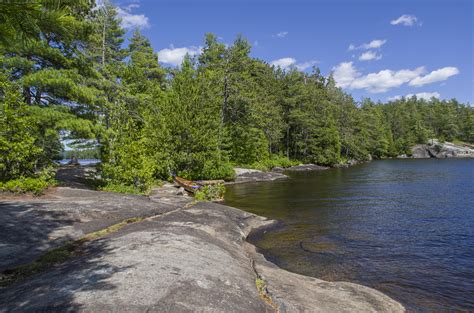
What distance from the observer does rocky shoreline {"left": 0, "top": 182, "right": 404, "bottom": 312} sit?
575 cm

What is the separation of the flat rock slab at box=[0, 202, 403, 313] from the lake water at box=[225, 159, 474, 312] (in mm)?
1670

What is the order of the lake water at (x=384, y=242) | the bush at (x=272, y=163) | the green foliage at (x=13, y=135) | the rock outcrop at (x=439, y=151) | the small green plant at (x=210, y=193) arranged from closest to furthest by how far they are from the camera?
the lake water at (x=384, y=242), the green foliage at (x=13, y=135), the small green plant at (x=210, y=193), the bush at (x=272, y=163), the rock outcrop at (x=439, y=151)

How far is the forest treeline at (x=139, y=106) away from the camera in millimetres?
15633

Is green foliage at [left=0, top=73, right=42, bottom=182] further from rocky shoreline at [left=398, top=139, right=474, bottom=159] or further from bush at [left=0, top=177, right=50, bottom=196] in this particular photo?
rocky shoreline at [left=398, top=139, right=474, bottom=159]

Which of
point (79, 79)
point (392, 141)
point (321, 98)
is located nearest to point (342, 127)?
point (321, 98)

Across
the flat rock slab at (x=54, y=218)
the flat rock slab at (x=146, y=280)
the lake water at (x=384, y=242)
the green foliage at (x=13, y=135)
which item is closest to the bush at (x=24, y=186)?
the flat rock slab at (x=54, y=218)

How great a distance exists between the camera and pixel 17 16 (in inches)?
148

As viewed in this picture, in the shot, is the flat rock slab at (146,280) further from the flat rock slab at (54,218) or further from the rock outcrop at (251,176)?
the rock outcrop at (251,176)

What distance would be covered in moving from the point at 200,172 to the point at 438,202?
80.4 ft

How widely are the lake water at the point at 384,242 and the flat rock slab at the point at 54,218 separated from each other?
242 inches

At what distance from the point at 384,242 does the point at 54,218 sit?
1384 cm

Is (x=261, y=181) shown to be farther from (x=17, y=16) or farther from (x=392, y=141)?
(x=392, y=141)

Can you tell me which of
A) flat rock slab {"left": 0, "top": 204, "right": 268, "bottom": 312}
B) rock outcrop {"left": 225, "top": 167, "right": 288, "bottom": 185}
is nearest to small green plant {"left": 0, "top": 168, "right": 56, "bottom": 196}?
flat rock slab {"left": 0, "top": 204, "right": 268, "bottom": 312}

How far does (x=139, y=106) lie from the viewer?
94.2 feet
